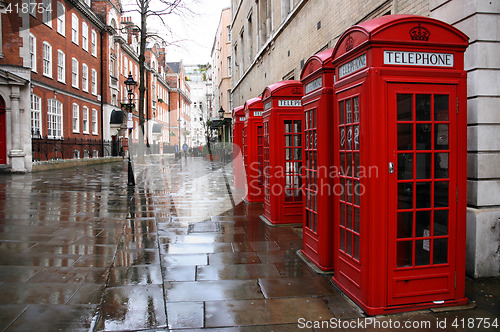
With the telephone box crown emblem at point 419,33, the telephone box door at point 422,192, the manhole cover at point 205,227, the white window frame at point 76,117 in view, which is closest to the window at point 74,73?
the white window frame at point 76,117

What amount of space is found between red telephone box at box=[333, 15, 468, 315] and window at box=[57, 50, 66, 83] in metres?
28.6

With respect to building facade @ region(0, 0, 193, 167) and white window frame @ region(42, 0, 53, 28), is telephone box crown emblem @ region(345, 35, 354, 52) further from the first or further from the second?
white window frame @ region(42, 0, 53, 28)

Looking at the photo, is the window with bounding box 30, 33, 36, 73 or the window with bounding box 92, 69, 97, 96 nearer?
the window with bounding box 30, 33, 36, 73

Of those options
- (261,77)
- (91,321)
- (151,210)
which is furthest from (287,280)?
(261,77)

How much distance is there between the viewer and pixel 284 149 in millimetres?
7395

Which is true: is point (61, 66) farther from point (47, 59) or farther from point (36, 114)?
point (36, 114)

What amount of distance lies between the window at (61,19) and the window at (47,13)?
121cm

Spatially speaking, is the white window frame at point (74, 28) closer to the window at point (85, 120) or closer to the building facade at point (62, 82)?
the building facade at point (62, 82)

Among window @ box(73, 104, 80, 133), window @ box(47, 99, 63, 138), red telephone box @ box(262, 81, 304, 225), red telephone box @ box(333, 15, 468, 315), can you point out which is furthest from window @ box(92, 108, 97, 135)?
red telephone box @ box(333, 15, 468, 315)

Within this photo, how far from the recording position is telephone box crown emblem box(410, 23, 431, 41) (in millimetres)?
3602

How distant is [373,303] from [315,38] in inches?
343

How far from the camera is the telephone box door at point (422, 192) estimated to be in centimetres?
359

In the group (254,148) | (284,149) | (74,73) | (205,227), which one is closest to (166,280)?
(205,227)

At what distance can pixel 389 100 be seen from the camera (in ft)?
11.6
